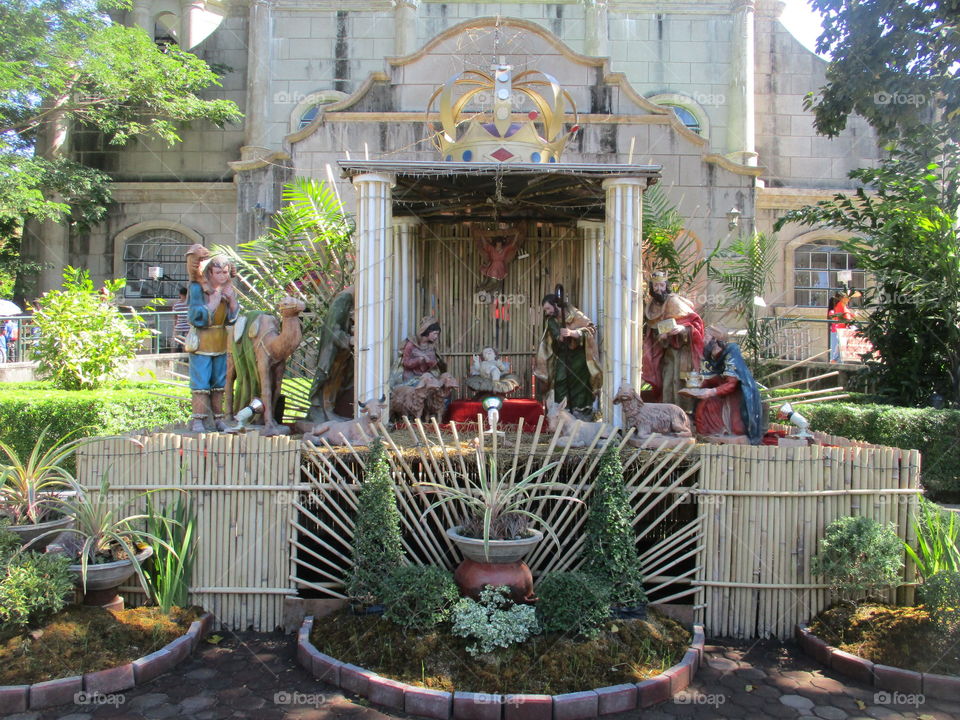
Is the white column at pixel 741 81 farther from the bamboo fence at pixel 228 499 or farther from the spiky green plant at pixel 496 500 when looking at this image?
the bamboo fence at pixel 228 499

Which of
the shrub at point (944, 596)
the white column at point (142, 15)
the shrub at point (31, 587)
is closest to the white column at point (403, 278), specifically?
the shrub at point (31, 587)

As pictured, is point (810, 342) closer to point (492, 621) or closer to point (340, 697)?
point (492, 621)

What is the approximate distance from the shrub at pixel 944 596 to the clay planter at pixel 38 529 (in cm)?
652

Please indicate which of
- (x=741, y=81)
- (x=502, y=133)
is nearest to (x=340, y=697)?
(x=502, y=133)

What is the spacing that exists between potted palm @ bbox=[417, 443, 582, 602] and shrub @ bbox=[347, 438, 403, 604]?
329 mm

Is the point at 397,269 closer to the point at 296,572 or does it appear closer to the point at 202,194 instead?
the point at 296,572

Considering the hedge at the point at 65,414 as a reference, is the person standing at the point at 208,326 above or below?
above

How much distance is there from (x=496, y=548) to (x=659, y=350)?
166 inches

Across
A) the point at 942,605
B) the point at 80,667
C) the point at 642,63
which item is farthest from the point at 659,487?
the point at 642,63

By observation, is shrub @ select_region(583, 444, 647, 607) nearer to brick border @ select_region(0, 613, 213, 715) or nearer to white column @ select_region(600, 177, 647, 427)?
white column @ select_region(600, 177, 647, 427)

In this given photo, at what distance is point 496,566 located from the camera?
629 cm

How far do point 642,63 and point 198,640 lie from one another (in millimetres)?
20625

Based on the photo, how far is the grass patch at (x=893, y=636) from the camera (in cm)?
581

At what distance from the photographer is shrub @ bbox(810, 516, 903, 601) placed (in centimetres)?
621
